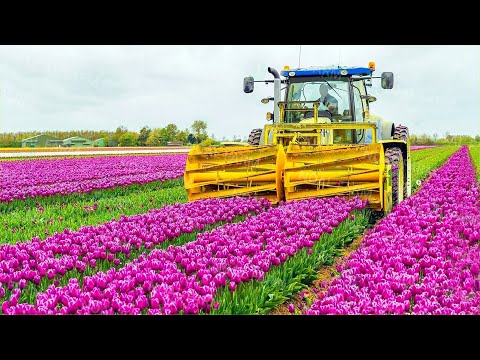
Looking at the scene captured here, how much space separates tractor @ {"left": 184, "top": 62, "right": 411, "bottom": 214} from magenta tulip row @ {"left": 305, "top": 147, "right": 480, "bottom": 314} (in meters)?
1.48

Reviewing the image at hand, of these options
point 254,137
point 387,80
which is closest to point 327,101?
point 387,80

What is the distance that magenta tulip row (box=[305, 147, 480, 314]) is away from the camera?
4.29 metres

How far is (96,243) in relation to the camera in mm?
6367

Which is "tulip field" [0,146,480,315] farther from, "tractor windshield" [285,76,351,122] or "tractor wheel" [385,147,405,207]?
"tractor windshield" [285,76,351,122]

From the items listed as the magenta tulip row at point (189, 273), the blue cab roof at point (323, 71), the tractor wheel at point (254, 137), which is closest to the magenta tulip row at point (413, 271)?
the magenta tulip row at point (189, 273)

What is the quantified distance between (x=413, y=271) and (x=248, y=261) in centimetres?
171

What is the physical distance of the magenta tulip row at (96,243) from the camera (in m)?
5.25

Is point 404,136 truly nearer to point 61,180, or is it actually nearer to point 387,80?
point 387,80

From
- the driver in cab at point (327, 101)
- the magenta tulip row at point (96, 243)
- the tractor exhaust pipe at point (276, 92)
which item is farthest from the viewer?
the driver in cab at point (327, 101)

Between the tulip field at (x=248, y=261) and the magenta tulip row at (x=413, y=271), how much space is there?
15 mm

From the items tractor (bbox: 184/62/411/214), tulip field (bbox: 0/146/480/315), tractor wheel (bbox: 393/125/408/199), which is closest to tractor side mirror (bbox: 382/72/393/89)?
tractor (bbox: 184/62/411/214)

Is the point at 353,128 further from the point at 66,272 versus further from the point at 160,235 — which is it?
the point at 66,272

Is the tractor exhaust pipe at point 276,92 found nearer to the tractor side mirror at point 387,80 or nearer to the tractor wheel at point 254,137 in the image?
the tractor wheel at point 254,137

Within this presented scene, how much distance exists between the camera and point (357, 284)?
511 cm
